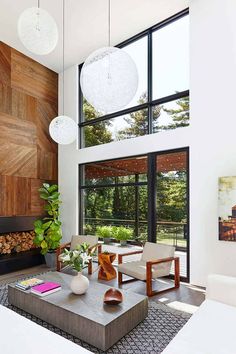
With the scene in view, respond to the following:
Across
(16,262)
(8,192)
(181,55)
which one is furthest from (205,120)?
(16,262)

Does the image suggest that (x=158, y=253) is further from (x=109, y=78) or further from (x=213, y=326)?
(x=109, y=78)

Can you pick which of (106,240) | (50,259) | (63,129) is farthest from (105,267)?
(63,129)

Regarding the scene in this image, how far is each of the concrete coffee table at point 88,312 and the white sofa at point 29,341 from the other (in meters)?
0.80

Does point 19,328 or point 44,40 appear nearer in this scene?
point 19,328

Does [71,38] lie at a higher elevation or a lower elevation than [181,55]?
higher

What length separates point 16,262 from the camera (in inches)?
214

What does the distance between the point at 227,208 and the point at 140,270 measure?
1.70 m

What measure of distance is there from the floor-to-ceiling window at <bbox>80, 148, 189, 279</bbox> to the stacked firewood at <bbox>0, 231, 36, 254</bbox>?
1.27 m

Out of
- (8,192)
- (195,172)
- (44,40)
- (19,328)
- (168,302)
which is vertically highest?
(44,40)

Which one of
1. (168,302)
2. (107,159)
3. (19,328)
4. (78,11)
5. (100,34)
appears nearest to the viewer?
(19,328)

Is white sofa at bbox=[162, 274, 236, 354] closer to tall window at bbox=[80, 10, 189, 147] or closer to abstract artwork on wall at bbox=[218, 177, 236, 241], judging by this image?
abstract artwork on wall at bbox=[218, 177, 236, 241]

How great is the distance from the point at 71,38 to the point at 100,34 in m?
0.64

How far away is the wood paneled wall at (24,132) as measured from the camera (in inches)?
220

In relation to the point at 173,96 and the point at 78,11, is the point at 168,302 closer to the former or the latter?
the point at 173,96
